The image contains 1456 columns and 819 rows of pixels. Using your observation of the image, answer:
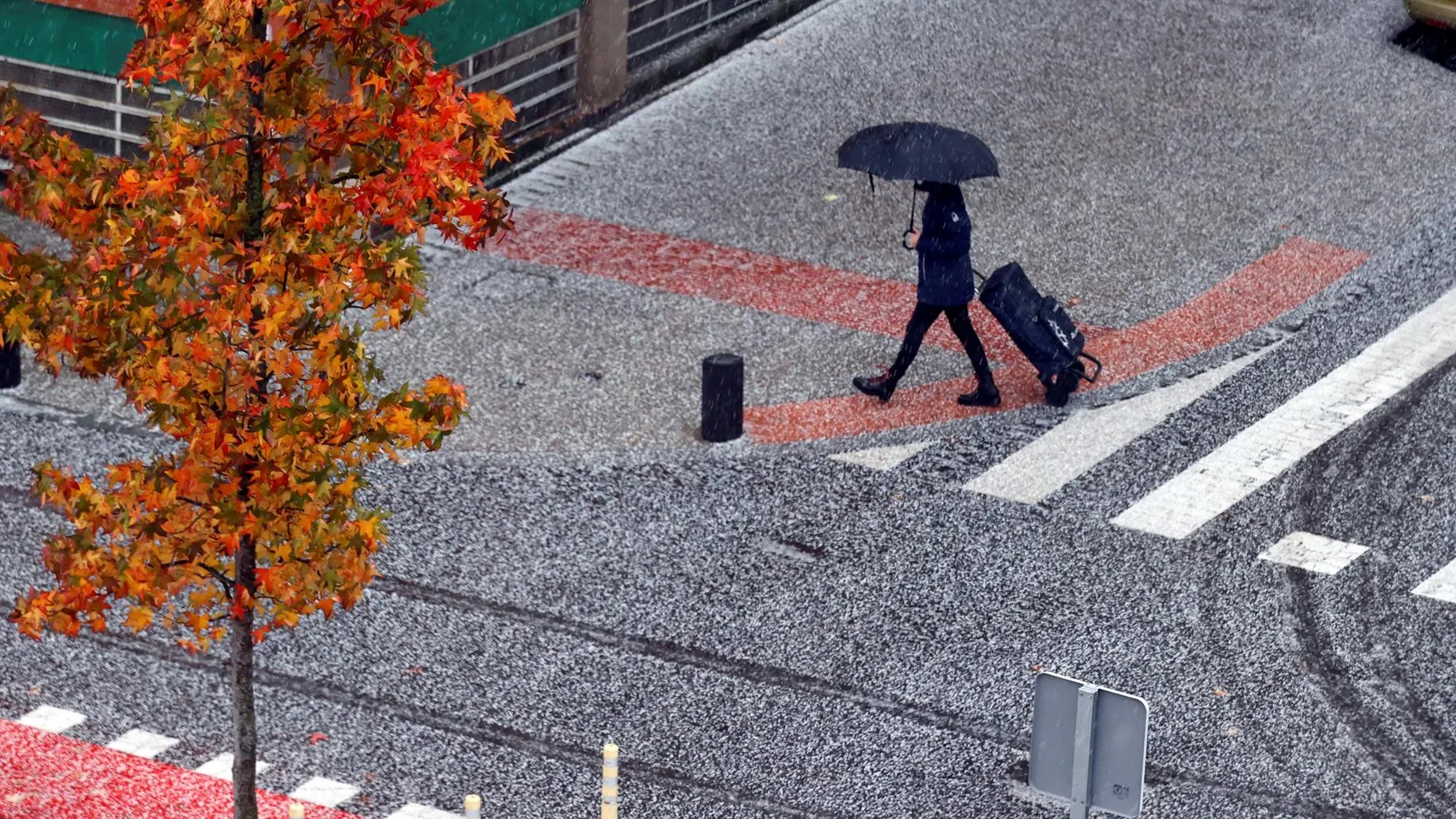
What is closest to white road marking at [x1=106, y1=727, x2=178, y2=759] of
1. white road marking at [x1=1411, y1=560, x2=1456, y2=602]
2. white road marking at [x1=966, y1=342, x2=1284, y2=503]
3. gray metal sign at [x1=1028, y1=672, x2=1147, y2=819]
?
gray metal sign at [x1=1028, y1=672, x2=1147, y2=819]

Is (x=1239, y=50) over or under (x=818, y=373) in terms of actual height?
over

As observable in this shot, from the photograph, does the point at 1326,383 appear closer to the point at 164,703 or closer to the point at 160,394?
the point at 164,703

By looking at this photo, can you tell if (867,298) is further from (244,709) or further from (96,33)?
(244,709)

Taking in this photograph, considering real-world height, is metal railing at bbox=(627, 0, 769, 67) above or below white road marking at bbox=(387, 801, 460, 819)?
above

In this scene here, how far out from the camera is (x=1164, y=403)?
15344 mm

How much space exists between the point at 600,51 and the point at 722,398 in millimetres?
6947

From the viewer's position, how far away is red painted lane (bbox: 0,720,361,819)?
33.5 ft

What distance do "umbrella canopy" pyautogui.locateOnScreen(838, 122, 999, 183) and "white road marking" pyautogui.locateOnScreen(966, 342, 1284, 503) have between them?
186 centimetres

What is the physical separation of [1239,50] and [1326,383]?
782 centimetres

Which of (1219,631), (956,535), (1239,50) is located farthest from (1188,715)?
(1239,50)

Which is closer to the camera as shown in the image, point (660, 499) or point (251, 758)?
point (251, 758)

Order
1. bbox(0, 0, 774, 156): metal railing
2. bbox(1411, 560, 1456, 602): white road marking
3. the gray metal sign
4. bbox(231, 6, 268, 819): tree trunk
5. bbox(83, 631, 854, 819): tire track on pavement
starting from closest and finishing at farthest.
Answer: the gray metal sign
bbox(231, 6, 268, 819): tree trunk
bbox(83, 631, 854, 819): tire track on pavement
bbox(1411, 560, 1456, 602): white road marking
bbox(0, 0, 774, 156): metal railing

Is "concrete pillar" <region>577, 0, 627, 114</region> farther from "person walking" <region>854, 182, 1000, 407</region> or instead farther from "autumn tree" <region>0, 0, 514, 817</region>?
"autumn tree" <region>0, 0, 514, 817</region>

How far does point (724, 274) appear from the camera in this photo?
17469 millimetres
